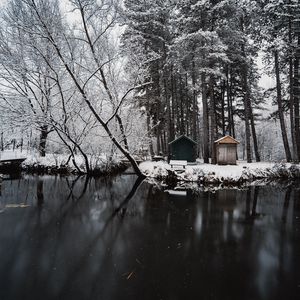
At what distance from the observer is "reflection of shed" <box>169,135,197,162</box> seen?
19.0 m

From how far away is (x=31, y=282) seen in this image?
A: 4.43 metres

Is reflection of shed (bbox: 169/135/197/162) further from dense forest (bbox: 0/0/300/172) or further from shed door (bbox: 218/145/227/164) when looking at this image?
shed door (bbox: 218/145/227/164)

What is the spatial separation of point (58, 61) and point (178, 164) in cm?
1102

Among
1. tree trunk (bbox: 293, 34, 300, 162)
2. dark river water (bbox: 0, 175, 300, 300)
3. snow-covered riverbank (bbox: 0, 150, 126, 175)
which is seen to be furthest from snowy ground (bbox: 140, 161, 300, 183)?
snow-covered riverbank (bbox: 0, 150, 126, 175)

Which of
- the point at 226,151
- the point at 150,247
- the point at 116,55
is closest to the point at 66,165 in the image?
the point at 116,55

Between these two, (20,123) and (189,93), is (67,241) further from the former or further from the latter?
(189,93)

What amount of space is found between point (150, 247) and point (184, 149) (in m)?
13.5

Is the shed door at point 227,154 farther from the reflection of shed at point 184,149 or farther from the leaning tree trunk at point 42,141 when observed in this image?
the leaning tree trunk at point 42,141

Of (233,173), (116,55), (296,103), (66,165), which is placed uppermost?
(116,55)

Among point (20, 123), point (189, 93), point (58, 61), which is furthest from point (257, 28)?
point (20, 123)

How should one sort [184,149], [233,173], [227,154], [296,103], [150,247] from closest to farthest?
[150,247], [233,173], [296,103], [227,154], [184,149]

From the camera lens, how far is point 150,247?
19.7ft

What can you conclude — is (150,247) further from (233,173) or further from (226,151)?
(226,151)

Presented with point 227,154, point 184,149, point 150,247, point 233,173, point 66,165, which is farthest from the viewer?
point 66,165
